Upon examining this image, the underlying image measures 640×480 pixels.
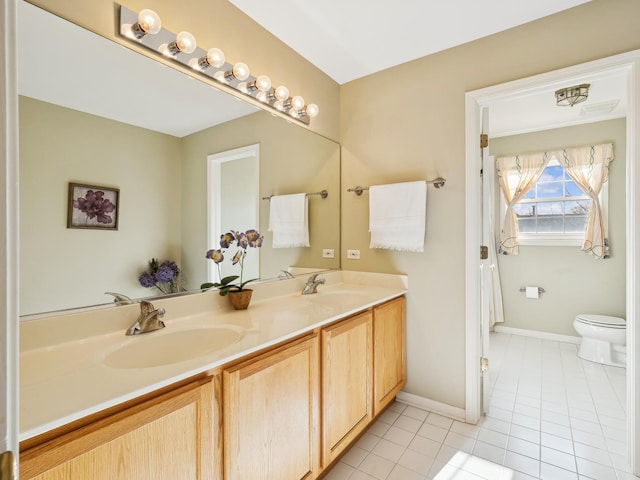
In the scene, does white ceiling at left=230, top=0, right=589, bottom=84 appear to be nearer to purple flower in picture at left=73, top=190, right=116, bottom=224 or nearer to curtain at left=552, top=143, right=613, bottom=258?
purple flower in picture at left=73, top=190, right=116, bottom=224

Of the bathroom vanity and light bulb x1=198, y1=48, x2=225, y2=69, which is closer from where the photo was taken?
the bathroom vanity

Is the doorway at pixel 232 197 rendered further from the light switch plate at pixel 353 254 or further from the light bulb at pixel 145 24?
the light switch plate at pixel 353 254

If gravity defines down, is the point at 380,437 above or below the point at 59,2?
below

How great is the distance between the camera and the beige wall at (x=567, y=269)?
3023 millimetres

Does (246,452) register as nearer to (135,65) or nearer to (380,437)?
(380,437)

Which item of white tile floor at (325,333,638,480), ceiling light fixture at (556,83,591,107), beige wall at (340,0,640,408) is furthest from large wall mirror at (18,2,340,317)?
ceiling light fixture at (556,83,591,107)

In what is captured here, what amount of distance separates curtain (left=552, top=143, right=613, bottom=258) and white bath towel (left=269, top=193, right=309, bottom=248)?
2.91 m

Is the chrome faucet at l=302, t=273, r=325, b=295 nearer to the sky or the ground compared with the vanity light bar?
nearer to the ground

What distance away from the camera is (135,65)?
126 cm

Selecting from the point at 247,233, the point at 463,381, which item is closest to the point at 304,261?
the point at 247,233

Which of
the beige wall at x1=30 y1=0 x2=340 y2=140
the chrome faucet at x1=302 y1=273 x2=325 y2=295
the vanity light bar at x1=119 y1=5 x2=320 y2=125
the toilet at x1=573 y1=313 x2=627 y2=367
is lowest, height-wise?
the toilet at x1=573 y1=313 x2=627 y2=367

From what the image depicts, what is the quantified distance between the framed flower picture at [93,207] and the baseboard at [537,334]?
13.0ft

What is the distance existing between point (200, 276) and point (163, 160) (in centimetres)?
54

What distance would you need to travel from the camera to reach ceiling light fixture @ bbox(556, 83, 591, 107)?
239cm
